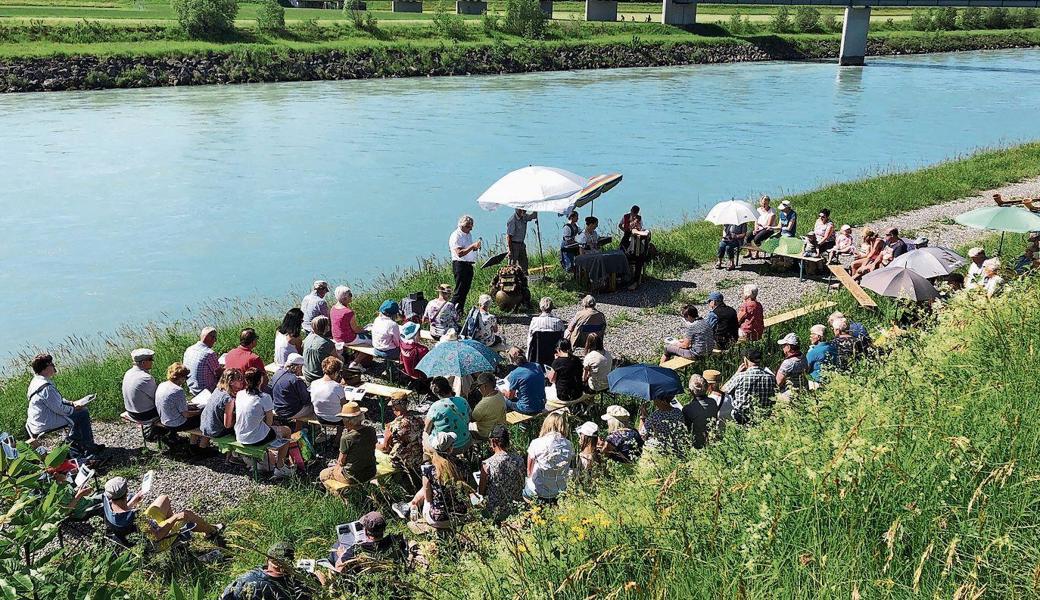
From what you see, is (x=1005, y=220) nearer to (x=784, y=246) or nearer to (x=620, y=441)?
(x=784, y=246)

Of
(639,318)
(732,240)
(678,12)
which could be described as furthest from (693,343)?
(678,12)

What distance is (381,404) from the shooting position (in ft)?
34.8

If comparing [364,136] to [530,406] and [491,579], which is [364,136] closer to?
[530,406]

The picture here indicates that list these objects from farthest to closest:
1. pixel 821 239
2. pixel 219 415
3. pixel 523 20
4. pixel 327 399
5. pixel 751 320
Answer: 1. pixel 523 20
2. pixel 821 239
3. pixel 751 320
4. pixel 327 399
5. pixel 219 415

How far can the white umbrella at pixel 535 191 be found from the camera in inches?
579

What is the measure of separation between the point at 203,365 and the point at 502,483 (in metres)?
4.39

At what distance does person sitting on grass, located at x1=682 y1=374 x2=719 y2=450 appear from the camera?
28.3 ft

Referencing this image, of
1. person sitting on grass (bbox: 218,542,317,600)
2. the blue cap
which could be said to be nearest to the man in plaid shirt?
the blue cap

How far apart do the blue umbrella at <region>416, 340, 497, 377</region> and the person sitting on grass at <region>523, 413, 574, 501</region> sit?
7.16 ft

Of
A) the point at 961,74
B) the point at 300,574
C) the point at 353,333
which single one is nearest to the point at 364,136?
the point at 353,333

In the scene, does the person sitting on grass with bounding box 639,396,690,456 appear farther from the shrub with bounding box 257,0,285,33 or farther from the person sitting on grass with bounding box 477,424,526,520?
the shrub with bounding box 257,0,285,33

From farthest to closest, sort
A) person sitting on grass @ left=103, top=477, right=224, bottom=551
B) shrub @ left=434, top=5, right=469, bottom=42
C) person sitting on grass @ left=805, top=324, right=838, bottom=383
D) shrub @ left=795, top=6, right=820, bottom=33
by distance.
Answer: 1. shrub @ left=795, top=6, right=820, bottom=33
2. shrub @ left=434, top=5, right=469, bottom=42
3. person sitting on grass @ left=805, top=324, right=838, bottom=383
4. person sitting on grass @ left=103, top=477, right=224, bottom=551

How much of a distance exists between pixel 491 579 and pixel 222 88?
2110 inches

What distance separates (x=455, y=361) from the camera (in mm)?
9953
